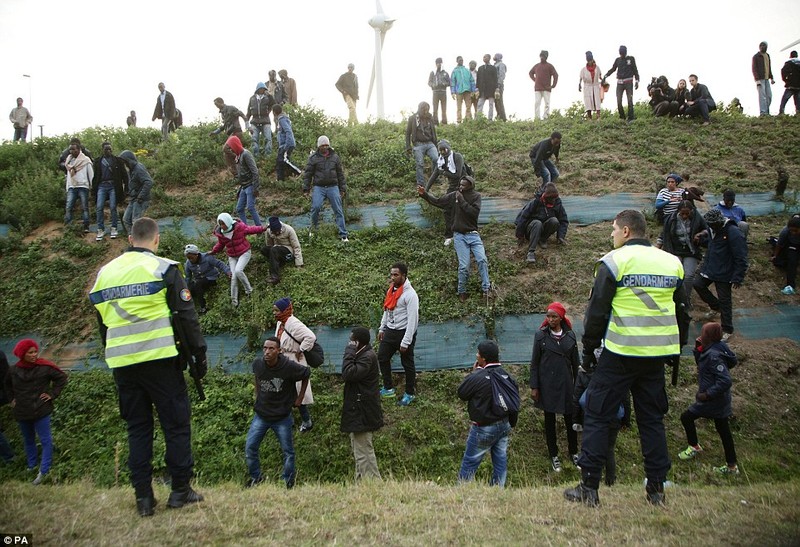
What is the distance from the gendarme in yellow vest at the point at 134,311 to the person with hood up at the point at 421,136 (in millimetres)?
9779

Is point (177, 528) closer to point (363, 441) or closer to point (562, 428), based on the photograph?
point (363, 441)

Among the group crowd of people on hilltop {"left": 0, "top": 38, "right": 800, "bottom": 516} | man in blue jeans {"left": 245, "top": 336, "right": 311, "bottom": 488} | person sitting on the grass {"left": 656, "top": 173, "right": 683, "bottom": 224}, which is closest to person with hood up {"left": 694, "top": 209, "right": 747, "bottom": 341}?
crowd of people on hilltop {"left": 0, "top": 38, "right": 800, "bottom": 516}

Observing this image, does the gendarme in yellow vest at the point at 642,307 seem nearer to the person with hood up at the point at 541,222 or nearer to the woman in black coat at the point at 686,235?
the woman in black coat at the point at 686,235

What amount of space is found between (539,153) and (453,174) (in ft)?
6.51

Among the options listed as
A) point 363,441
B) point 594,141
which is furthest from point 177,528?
point 594,141

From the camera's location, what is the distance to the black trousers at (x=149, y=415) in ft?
14.9

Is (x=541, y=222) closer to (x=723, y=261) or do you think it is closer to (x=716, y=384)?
(x=723, y=261)

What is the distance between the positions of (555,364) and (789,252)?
6.53 meters

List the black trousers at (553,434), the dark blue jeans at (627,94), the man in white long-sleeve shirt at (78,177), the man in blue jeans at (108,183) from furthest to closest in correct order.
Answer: the dark blue jeans at (627,94) < the man in white long-sleeve shirt at (78,177) < the man in blue jeans at (108,183) < the black trousers at (553,434)

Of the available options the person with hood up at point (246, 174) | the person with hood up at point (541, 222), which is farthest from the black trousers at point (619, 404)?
the person with hood up at point (246, 174)

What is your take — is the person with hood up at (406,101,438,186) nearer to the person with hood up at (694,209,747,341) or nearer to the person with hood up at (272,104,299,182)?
the person with hood up at (272,104,299,182)

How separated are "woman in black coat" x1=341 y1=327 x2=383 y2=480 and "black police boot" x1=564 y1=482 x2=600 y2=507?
2873mm

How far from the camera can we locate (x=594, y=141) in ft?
53.2

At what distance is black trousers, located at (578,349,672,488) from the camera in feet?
15.1
